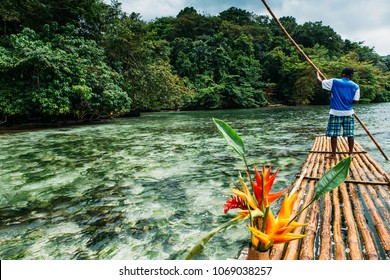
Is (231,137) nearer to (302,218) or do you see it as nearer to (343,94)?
(302,218)

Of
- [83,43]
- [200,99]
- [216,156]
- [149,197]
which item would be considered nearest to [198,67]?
[200,99]

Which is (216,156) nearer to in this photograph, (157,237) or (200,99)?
(157,237)

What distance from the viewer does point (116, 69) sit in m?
14.8

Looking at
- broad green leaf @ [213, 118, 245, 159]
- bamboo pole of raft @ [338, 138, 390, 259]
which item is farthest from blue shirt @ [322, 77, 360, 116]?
broad green leaf @ [213, 118, 245, 159]

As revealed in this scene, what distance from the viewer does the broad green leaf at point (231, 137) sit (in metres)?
1.42

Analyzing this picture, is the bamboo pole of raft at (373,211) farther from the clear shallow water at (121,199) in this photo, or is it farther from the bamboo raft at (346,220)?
the clear shallow water at (121,199)

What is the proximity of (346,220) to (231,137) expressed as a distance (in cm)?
123

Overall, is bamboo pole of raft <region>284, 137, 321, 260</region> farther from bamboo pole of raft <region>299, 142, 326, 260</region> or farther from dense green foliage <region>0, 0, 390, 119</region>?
dense green foliage <region>0, 0, 390, 119</region>

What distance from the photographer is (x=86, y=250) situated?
1.99 metres

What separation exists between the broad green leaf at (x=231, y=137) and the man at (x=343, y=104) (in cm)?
306

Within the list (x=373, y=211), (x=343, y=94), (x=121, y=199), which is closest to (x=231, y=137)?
(x=373, y=211)

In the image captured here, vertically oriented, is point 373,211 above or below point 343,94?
below

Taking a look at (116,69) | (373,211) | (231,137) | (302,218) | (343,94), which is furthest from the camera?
(116,69)

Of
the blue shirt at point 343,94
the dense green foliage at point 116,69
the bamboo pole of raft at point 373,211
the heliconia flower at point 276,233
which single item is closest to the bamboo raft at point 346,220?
the bamboo pole of raft at point 373,211
